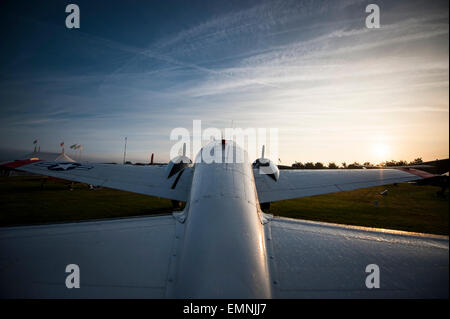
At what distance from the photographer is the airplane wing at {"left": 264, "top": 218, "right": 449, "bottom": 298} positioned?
1.38 meters

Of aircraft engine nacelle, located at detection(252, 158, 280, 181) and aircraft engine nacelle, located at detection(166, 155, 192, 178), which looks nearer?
aircraft engine nacelle, located at detection(252, 158, 280, 181)

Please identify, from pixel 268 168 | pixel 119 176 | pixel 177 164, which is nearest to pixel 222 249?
pixel 268 168

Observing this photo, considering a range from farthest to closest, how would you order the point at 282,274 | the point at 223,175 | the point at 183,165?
the point at 183,165, the point at 223,175, the point at 282,274

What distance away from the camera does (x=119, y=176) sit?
6.75 meters

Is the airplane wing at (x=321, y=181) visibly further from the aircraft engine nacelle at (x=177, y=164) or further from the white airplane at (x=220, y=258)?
the white airplane at (x=220, y=258)

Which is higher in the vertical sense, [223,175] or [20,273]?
[223,175]

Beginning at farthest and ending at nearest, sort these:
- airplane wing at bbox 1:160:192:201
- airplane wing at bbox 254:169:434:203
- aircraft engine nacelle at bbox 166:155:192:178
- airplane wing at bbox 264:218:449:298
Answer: aircraft engine nacelle at bbox 166:155:192:178 → airplane wing at bbox 1:160:192:201 → airplane wing at bbox 254:169:434:203 → airplane wing at bbox 264:218:449:298

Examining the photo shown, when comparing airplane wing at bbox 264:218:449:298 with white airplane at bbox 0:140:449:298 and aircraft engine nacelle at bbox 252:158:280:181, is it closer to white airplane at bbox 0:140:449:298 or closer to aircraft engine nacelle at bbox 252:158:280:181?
white airplane at bbox 0:140:449:298

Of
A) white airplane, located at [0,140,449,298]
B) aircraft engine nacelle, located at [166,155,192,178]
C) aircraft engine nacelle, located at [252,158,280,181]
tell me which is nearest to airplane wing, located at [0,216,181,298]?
white airplane, located at [0,140,449,298]

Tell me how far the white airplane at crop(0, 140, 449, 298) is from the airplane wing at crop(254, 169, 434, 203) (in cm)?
362
